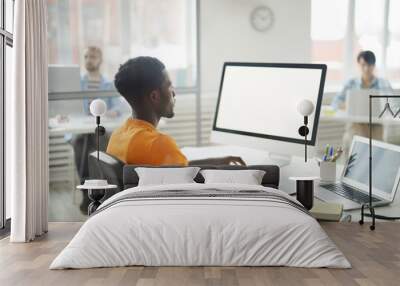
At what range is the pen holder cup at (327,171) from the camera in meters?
5.97

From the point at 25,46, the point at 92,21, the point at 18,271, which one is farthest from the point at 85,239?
the point at 92,21

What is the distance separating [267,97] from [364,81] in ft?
3.91

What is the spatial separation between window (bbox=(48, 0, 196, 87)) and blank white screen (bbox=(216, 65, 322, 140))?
54 cm

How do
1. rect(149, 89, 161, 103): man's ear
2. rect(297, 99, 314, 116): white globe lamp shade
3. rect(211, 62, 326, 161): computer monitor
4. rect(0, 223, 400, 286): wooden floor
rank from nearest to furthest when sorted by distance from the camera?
rect(0, 223, 400, 286): wooden floor, rect(297, 99, 314, 116): white globe lamp shade, rect(211, 62, 326, 161): computer monitor, rect(149, 89, 161, 103): man's ear

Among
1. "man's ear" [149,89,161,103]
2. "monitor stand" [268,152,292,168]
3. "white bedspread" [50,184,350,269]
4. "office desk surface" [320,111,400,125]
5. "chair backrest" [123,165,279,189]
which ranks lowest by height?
"white bedspread" [50,184,350,269]

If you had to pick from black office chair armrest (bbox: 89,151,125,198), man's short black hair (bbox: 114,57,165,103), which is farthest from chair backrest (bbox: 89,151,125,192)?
man's short black hair (bbox: 114,57,165,103)

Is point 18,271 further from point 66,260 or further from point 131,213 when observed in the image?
point 131,213

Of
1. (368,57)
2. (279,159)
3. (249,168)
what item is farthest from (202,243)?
(368,57)

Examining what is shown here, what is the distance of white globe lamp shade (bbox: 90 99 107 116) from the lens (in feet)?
20.3

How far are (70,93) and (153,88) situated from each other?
0.82 meters

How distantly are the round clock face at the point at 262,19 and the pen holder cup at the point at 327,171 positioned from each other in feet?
4.46

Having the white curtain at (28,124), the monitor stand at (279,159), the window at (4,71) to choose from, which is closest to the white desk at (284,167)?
the monitor stand at (279,159)

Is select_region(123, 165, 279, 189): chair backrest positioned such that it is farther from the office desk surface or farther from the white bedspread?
the white bedspread

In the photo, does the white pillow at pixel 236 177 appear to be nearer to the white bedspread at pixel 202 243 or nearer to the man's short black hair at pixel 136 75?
the man's short black hair at pixel 136 75
